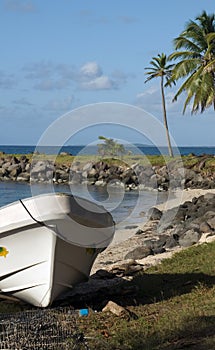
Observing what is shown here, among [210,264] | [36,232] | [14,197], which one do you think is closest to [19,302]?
[36,232]

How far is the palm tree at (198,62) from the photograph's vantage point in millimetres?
31938

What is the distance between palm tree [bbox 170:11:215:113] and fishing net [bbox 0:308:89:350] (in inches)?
1020

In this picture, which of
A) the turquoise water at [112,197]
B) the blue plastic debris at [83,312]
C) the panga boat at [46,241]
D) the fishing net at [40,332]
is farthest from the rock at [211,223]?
the fishing net at [40,332]

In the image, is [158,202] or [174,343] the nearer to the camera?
[174,343]

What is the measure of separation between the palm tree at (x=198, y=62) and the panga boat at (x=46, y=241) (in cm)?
2379

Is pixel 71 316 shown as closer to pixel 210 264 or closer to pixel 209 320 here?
pixel 209 320

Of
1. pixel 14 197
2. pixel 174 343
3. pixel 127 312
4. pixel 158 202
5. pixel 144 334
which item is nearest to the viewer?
pixel 174 343

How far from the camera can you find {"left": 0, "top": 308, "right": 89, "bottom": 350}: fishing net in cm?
596

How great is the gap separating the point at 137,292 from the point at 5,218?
257cm

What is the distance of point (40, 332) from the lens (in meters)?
6.34

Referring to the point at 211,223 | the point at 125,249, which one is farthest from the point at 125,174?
the point at 211,223

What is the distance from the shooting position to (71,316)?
6984 millimetres

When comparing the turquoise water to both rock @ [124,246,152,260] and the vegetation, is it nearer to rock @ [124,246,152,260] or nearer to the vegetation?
rock @ [124,246,152,260]

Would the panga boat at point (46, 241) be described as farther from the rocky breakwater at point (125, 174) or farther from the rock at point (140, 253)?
the rocky breakwater at point (125, 174)
